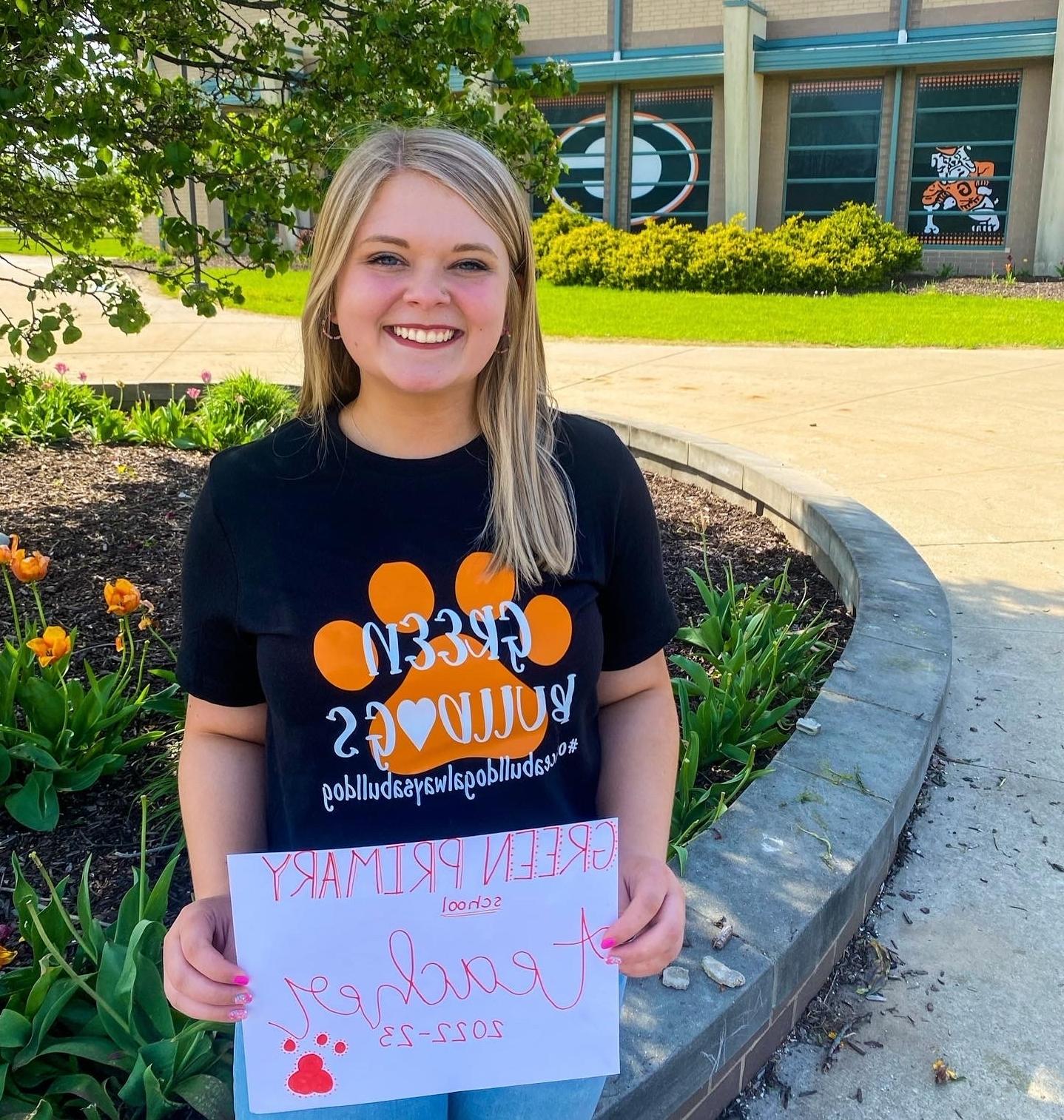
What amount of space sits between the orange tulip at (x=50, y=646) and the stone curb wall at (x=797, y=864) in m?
1.45

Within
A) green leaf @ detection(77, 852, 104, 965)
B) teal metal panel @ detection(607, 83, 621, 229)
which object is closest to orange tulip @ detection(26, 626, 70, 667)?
green leaf @ detection(77, 852, 104, 965)

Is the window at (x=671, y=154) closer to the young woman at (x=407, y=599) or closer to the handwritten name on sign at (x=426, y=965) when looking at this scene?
the young woman at (x=407, y=599)

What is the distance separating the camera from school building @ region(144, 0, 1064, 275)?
18.3 meters

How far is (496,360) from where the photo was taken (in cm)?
151

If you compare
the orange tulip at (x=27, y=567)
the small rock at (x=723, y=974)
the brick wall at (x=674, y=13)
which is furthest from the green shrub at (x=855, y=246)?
the small rock at (x=723, y=974)

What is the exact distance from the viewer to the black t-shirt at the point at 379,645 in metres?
1.34

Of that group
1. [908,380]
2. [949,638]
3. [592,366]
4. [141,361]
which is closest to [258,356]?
[141,361]

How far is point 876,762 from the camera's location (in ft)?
8.82

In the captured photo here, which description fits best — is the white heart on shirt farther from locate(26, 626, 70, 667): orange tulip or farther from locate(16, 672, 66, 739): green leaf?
locate(16, 672, 66, 739): green leaf

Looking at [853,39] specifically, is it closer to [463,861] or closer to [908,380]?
[908,380]

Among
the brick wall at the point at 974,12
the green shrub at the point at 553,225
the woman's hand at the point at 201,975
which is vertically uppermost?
the brick wall at the point at 974,12

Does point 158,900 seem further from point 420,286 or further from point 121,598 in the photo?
point 420,286

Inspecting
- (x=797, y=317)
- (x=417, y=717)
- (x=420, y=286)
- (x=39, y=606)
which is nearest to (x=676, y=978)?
(x=417, y=717)

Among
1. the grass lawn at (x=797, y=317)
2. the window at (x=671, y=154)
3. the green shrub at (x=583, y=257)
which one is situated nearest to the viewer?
the grass lawn at (x=797, y=317)
